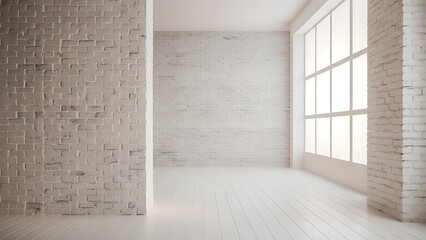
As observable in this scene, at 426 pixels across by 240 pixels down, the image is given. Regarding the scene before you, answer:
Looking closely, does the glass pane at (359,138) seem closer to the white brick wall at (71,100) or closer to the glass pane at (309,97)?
the glass pane at (309,97)

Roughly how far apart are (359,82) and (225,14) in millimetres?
3750

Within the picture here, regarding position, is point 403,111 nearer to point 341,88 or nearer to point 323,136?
point 341,88

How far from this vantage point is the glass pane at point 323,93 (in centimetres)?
873

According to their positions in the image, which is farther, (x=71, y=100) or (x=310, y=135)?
(x=310, y=135)

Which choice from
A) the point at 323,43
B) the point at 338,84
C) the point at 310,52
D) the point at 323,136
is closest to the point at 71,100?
the point at 338,84

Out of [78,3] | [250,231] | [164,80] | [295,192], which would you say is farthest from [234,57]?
[250,231]

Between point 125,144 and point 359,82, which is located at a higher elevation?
point 359,82

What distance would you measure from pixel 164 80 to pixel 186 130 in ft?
4.84

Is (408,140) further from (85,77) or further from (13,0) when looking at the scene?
(13,0)

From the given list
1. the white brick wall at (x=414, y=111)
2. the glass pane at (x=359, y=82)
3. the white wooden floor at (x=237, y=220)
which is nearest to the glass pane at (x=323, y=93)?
the glass pane at (x=359, y=82)

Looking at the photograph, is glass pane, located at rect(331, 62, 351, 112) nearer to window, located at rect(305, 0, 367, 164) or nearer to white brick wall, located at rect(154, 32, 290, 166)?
window, located at rect(305, 0, 367, 164)

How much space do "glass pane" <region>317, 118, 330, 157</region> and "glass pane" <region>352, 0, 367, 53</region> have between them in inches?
80.9

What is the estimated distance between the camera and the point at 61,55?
194 inches

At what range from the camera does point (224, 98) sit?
10.8m
